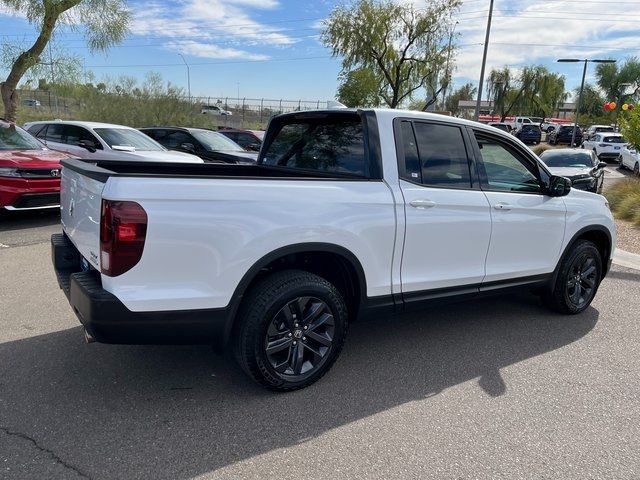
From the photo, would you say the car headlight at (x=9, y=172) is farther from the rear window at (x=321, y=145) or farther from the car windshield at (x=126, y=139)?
the rear window at (x=321, y=145)

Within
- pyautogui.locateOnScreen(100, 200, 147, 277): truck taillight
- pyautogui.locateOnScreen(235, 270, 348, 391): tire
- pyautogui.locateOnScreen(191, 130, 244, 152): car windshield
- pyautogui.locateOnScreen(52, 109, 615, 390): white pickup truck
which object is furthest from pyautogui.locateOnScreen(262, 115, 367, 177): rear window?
pyautogui.locateOnScreen(191, 130, 244, 152): car windshield

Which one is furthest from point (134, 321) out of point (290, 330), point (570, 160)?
point (570, 160)

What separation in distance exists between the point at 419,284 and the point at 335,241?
2.82 ft

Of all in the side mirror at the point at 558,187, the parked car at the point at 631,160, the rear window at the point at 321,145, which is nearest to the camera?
the rear window at the point at 321,145

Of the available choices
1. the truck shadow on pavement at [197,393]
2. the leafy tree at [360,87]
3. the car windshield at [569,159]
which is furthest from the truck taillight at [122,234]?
the leafy tree at [360,87]

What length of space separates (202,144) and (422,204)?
10.5 metres

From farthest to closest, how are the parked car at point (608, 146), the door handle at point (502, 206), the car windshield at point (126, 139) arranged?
the parked car at point (608, 146)
the car windshield at point (126, 139)
the door handle at point (502, 206)

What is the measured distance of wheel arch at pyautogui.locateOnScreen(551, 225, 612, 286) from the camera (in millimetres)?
4773

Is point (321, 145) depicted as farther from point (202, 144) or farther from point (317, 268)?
point (202, 144)

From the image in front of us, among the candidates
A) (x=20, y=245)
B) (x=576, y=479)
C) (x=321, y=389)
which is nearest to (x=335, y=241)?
(x=321, y=389)

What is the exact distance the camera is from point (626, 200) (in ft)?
39.5

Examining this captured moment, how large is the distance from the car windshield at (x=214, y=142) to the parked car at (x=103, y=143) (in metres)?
2.35

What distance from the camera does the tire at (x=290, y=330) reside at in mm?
3062

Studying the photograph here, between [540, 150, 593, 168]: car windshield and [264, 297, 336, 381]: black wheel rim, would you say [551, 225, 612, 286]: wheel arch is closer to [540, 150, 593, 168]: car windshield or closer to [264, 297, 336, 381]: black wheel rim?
[264, 297, 336, 381]: black wheel rim
